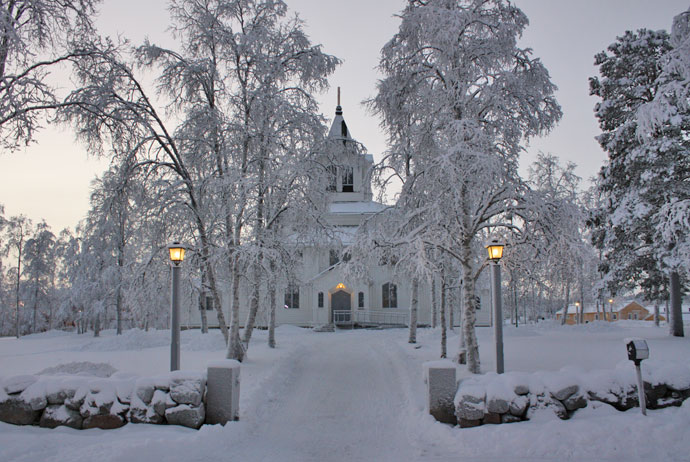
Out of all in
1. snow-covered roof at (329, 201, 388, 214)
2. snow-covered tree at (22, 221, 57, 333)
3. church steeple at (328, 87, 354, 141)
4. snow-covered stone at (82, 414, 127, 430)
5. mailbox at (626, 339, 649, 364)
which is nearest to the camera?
mailbox at (626, 339, 649, 364)

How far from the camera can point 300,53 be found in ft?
42.4

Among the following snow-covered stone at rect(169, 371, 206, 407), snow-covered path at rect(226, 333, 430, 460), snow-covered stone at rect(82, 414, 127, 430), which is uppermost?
snow-covered stone at rect(169, 371, 206, 407)

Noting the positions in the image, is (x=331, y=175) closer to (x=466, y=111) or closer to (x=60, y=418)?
(x=466, y=111)

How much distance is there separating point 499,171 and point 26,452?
8.35 m

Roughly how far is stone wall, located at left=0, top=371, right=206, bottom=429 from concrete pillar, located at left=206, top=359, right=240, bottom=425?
0.16 meters

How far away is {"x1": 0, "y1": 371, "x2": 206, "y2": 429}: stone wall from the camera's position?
5992 mm

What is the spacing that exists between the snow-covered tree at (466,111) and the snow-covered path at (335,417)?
2601 millimetres

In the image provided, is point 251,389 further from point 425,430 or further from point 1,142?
point 1,142

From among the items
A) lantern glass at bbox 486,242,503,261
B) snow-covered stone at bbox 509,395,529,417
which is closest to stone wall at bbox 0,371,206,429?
snow-covered stone at bbox 509,395,529,417

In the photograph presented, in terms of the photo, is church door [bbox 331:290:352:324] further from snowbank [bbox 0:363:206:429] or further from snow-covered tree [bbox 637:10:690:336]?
snowbank [bbox 0:363:206:429]

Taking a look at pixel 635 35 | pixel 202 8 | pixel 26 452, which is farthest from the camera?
pixel 635 35

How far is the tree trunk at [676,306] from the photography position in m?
Result: 18.0

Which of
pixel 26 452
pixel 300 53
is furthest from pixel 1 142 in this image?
pixel 300 53

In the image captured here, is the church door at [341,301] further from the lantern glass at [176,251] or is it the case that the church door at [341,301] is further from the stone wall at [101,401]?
the stone wall at [101,401]
